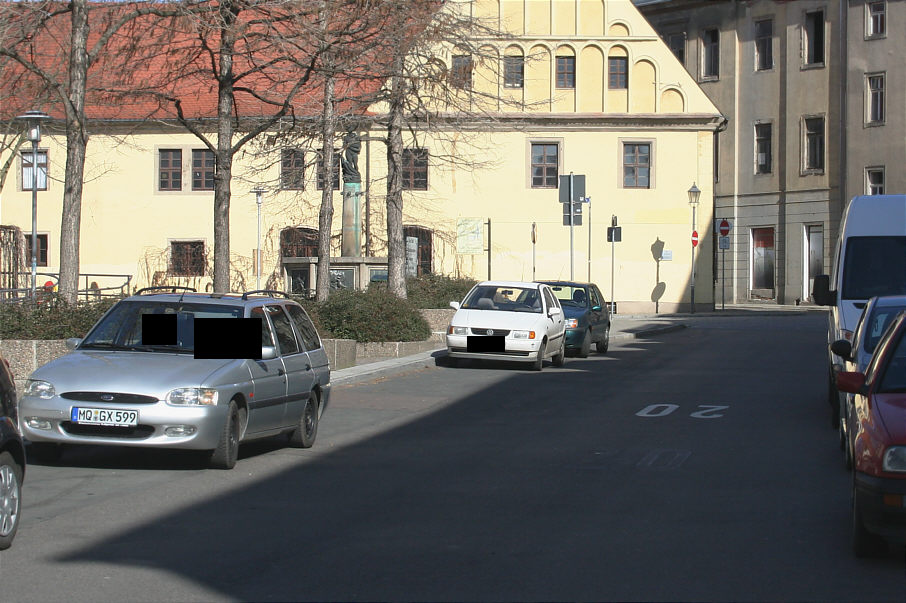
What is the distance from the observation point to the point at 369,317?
76.2ft

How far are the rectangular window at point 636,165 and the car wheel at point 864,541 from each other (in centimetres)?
4070

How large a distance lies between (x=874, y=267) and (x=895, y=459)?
8.85 m

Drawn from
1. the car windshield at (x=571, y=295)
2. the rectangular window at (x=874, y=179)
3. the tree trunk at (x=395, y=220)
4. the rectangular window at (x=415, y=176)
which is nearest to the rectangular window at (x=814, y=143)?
the rectangular window at (x=874, y=179)

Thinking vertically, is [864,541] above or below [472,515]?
above

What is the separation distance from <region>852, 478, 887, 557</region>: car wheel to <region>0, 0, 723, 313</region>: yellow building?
127 feet

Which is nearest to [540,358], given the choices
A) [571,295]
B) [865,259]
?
[571,295]

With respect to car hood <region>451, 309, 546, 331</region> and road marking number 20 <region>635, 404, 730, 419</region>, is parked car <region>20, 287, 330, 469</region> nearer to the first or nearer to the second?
road marking number 20 <region>635, 404, 730, 419</region>

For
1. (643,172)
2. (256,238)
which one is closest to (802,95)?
(643,172)

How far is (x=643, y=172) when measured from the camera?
47438 mm

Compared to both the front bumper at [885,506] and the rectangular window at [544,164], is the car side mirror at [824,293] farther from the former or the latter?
the rectangular window at [544,164]

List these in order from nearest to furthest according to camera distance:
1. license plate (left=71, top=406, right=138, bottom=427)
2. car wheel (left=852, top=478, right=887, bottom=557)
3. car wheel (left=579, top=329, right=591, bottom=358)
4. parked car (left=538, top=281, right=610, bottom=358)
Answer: car wheel (left=852, top=478, right=887, bottom=557) < license plate (left=71, top=406, right=138, bottom=427) < parked car (left=538, top=281, right=610, bottom=358) < car wheel (left=579, top=329, right=591, bottom=358)

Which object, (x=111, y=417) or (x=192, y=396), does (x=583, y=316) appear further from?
(x=111, y=417)

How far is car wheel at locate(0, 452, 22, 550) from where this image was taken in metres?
7.25

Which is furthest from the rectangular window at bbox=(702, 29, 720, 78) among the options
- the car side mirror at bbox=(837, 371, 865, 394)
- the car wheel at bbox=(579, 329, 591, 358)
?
the car side mirror at bbox=(837, 371, 865, 394)
